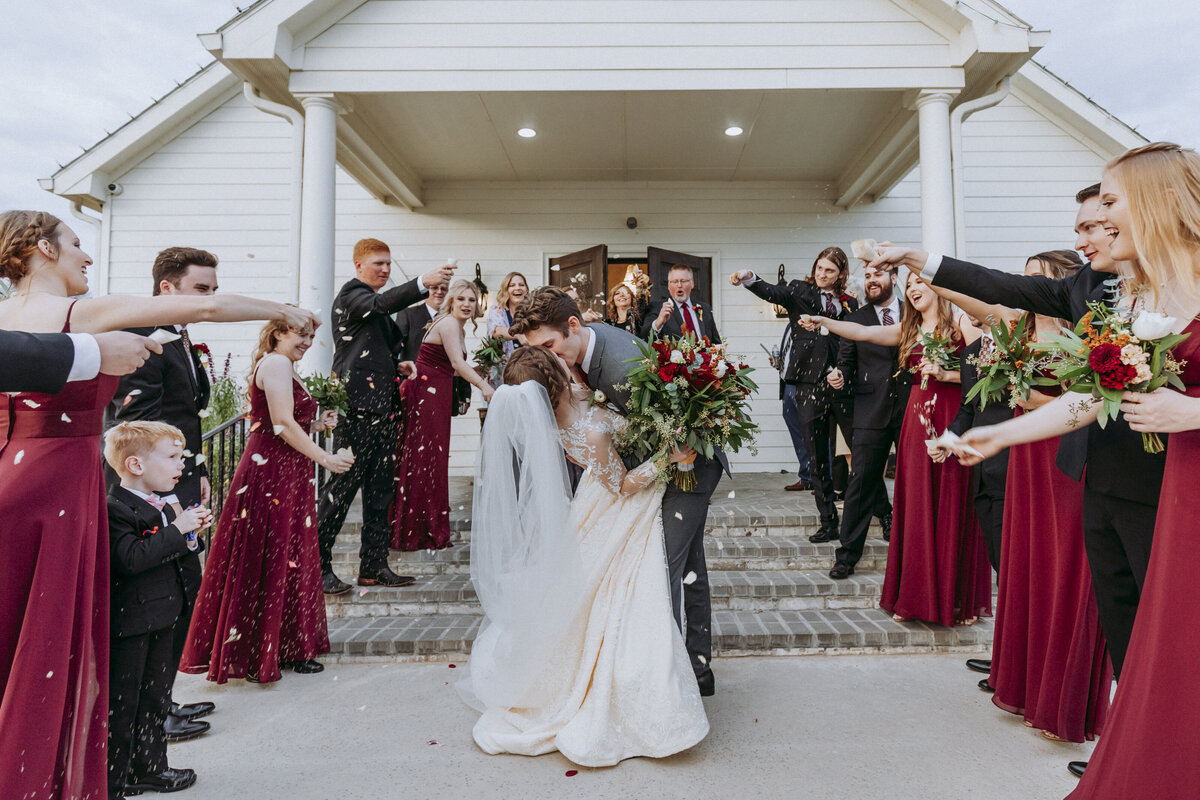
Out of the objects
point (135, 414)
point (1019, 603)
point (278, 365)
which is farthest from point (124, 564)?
point (1019, 603)

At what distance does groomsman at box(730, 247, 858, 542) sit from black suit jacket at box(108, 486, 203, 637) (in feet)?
13.7

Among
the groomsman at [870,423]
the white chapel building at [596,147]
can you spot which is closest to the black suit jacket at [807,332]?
the groomsman at [870,423]

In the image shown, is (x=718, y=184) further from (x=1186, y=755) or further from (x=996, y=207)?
(x=1186, y=755)

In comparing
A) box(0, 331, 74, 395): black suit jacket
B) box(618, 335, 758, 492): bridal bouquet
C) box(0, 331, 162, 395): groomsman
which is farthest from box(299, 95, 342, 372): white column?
box(0, 331, 74, 395): black suit jacket

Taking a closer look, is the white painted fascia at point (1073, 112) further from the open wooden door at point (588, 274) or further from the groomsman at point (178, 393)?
the groomsman at point (178, 393)

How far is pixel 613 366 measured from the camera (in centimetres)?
308

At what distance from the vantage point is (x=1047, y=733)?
9.67 ft

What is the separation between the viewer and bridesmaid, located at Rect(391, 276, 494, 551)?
5.30 metres

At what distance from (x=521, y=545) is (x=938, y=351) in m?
2.56

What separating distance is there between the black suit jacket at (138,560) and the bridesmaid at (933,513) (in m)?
3.89

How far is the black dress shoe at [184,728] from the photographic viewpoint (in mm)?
3006

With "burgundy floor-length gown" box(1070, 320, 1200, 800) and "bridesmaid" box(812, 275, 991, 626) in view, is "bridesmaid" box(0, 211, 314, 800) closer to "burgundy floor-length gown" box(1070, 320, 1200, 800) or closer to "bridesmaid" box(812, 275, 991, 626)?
"burgundy floor-length gown" box(1070, 320, 1200, 800)

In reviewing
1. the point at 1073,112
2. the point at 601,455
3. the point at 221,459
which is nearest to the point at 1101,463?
the point at 601,455

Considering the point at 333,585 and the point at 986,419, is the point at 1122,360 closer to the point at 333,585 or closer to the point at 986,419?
the point at 986,419
